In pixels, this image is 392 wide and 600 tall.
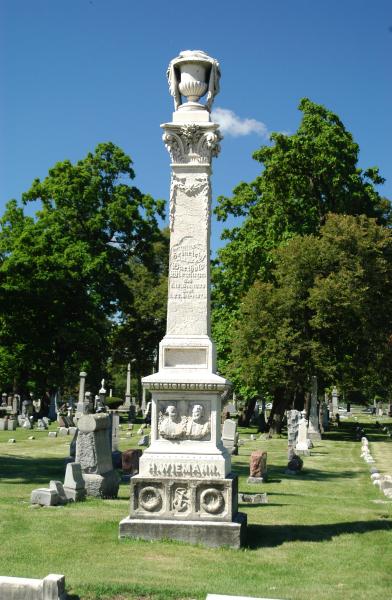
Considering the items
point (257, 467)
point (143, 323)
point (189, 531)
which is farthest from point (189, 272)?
point (143, 323)

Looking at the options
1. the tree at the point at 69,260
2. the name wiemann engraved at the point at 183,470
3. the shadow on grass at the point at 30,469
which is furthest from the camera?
the tree at the point at 69,260

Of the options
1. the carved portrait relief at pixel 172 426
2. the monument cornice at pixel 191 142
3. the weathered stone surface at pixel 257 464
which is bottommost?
the weathered stone surface at pixel 257 464

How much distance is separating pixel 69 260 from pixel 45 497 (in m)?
27.5

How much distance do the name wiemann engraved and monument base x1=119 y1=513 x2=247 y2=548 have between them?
22.4 inches

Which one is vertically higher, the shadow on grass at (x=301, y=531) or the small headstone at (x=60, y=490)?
the small headstone at (x=60, y=490)

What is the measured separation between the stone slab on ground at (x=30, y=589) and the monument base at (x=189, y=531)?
10.2 ft

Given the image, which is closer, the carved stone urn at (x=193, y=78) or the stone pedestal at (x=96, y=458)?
the carved stone urn at (x=193, y=78)

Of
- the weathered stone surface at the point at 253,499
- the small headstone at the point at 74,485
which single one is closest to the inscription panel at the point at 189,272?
the small headstone at the point at 74,485

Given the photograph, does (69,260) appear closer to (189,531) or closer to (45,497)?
(45,497)

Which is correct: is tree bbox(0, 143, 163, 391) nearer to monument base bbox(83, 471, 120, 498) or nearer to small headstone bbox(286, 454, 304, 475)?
small headstone bbox(286, 454, 304, 475)

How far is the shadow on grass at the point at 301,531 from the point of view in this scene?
30.1 feet

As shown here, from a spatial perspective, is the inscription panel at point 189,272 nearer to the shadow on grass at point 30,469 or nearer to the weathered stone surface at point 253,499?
the weathered stone surface at point 253,499

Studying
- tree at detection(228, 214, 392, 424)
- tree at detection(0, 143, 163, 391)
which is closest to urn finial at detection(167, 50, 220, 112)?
tree at detection(228, 214, 392, 424)

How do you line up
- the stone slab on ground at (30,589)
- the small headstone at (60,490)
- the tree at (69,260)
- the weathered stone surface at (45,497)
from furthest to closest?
the tree at (69,260), the small headstone at (60,490), the weathered stone surface at (45,497), the stone slab on ground at (30,589)
